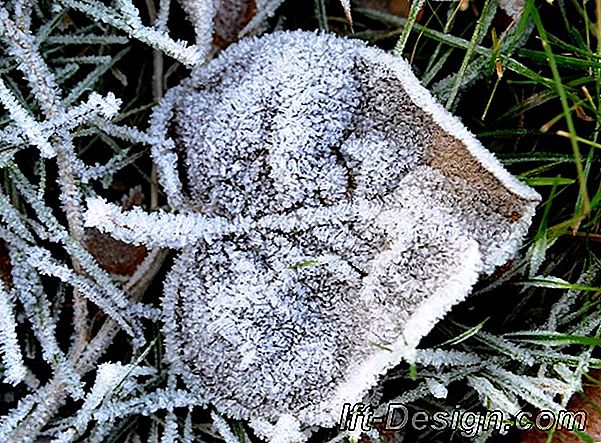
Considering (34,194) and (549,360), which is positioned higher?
(34,194)

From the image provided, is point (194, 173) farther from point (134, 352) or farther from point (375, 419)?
point (375, 419)

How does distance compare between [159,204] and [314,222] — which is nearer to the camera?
[314,222]

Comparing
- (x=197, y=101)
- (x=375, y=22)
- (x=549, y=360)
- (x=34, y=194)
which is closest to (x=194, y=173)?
(x=197, y=101)

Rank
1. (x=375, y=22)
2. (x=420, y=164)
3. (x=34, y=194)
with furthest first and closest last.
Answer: (x=375, y=22), (x=34, y=194), (x=420, y=164)
